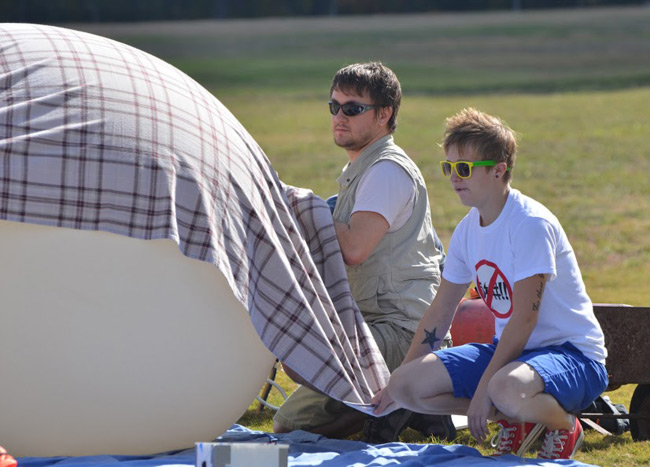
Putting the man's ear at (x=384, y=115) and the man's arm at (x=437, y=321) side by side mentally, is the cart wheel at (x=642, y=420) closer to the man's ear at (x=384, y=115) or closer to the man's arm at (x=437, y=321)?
the man's arm at (x=437, y=321)

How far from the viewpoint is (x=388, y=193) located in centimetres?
428

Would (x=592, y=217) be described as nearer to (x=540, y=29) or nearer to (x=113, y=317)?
(x=113, y=317)

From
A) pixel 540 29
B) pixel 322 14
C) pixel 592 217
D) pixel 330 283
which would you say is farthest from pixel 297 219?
pixel 322 14

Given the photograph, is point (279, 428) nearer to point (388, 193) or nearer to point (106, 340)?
point (388, 193)

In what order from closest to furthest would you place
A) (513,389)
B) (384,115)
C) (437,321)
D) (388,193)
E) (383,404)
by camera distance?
(513,389), (383,404), (437,321), (388,193), (384,115)

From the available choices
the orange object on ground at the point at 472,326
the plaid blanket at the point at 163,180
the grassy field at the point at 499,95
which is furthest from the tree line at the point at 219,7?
the plaid blanket at the point at 163,180

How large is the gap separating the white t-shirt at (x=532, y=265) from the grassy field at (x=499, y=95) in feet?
2.28

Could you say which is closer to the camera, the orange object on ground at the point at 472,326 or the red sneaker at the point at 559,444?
the red sneaker at the point at 559,444

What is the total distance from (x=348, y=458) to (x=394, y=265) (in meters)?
0.88

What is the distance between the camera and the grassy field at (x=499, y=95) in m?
12.3

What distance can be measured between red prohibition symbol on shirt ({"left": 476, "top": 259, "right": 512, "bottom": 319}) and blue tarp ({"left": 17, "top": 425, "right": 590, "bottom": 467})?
53 cm

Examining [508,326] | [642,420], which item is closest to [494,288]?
[508,326]

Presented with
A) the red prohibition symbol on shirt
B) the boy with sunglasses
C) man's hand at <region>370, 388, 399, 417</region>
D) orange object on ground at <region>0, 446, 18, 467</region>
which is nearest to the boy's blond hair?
the boy with sunglasses

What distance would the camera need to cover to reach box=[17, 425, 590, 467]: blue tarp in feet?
11.9
